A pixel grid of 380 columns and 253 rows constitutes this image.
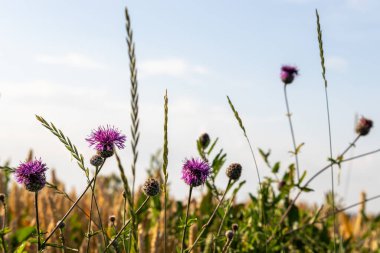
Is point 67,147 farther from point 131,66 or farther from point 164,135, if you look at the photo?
point 131,66

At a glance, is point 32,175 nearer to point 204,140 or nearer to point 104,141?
point 104,141

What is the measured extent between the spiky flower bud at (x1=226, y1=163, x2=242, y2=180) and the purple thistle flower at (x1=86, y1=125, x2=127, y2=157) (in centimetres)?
63

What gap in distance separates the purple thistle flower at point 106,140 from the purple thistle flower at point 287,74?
274 centimetres

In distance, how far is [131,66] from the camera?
1257mm

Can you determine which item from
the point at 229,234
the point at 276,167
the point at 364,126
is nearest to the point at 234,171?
the point at 229,234

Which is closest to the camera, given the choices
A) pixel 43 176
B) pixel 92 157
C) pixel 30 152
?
pixel 43 176

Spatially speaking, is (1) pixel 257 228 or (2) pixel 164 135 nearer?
(2) pixel 164 135

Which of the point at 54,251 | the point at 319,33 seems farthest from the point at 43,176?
the point at 54,251

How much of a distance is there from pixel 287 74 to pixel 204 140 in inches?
55.4

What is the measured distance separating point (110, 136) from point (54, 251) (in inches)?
90.7

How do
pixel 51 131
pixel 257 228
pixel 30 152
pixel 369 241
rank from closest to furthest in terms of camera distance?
pixel 51 131
pixel 257 228
pixel 30 152
pixel 369 241

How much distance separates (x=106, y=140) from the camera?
7.30ft

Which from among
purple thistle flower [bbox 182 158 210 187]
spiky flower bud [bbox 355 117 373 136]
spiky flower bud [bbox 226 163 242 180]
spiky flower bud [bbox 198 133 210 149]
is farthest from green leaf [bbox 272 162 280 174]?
purple thistle flower [bbox 182 158 210 187]

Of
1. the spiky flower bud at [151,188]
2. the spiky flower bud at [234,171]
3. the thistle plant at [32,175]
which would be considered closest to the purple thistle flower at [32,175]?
the thistle plant at [32,175]
